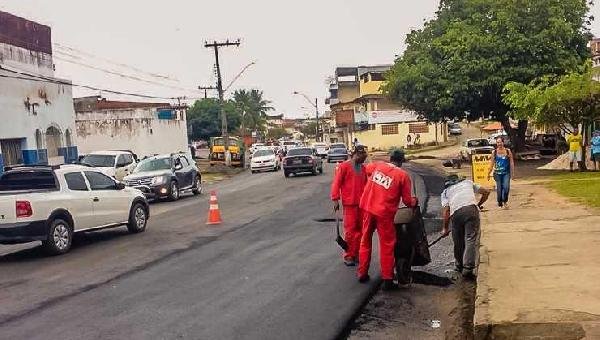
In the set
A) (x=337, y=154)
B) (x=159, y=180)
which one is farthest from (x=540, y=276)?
(x=337, y=154)

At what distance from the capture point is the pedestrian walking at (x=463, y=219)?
8.65 m

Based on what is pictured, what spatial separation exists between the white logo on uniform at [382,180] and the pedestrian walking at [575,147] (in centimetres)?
1774

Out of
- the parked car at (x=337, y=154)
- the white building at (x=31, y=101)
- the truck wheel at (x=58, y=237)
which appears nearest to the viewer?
the truck wheel at (x=58, y=237)

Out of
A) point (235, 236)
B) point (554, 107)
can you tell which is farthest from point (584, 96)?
point (235, 236)

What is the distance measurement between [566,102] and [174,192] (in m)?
13.8

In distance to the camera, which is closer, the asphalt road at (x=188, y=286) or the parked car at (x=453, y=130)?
the asphalt road at (x=188, y=286)

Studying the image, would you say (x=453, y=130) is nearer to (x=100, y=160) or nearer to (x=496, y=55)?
(x=496, y=55)

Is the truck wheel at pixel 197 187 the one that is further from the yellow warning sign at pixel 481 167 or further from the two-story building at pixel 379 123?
the two-story building at pixel 379 123

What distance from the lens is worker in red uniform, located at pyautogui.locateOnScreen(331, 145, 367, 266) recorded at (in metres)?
9.56

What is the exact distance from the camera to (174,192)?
2388cm

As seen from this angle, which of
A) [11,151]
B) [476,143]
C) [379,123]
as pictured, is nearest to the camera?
[11,151]

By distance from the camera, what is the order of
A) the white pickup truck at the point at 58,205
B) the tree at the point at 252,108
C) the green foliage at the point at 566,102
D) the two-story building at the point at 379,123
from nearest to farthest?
1. the white pickup truck at the point at 58,205
2. the green foliage at the point at 566,102
3. the two-story building at the point at 379,123
4. the tree at the point at 252,108

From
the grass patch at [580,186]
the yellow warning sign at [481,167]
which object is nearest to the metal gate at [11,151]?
the yellow warning sign at [481,167]

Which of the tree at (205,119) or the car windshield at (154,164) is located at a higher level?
the tree at (205,119)
